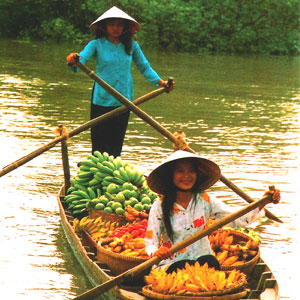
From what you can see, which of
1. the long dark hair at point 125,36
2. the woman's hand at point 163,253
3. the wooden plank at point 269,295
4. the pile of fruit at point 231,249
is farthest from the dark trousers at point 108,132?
the wooden plank at point 269,295

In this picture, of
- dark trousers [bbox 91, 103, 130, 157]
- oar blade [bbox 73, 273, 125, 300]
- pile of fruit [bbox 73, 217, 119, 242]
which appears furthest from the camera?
dark trousers [bbox 91, 103, 130, 157]

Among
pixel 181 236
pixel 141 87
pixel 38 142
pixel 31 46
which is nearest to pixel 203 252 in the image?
pixel 181 236

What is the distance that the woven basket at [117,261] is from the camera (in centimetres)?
534

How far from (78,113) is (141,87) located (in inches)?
203

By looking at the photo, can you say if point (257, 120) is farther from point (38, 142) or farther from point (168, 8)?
point (168, 8)

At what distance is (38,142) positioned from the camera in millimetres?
11367

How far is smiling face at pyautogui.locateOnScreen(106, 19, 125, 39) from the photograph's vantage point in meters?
7.47

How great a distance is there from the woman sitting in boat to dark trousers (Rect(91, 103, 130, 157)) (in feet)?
8.73

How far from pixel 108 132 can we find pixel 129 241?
7.46ft

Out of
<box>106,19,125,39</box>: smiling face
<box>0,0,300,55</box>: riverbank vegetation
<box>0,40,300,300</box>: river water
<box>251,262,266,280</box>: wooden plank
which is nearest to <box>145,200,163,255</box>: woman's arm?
<box>251,262,266,280</box>: wooden plank

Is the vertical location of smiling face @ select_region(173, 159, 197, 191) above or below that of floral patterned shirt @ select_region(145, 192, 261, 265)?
above

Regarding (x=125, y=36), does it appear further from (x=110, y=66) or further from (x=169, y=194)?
(x=169, y=194)

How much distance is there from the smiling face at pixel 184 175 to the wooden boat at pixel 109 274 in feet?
2.23

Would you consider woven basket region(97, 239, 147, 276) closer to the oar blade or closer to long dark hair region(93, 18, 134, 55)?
the oar blade
